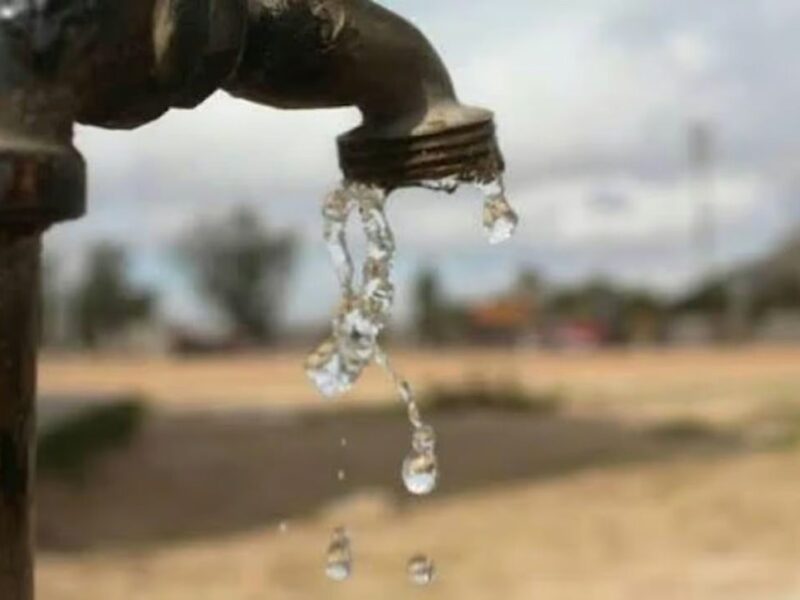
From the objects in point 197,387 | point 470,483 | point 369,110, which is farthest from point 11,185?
point 197,387

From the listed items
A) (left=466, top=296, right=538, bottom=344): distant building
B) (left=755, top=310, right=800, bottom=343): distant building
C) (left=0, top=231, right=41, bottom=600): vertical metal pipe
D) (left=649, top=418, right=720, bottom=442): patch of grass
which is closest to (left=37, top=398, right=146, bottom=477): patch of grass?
(left=649, top=418, right=720, bottom=442): patch of grass

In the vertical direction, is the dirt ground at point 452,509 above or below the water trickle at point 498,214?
below

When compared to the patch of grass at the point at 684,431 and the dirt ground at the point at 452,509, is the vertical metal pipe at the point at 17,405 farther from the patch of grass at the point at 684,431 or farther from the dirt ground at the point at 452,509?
the patch of grass at the point at 684,431

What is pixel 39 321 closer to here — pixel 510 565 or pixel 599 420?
pixel 510 565

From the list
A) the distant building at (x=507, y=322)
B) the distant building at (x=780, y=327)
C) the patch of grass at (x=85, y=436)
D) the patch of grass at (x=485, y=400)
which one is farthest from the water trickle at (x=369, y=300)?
the distant building at (x=780, y=327)

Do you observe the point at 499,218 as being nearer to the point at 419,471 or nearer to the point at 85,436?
the point at 419,471

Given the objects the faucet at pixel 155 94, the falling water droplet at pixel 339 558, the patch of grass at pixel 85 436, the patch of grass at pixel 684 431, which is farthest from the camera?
the patch of grass at pixel 684 431
